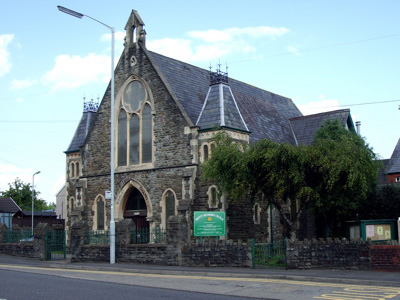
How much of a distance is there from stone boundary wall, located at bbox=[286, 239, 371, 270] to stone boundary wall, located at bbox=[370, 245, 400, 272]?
0.41 m

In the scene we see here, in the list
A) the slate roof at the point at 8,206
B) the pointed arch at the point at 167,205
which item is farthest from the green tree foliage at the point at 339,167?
the slate roof at the point at 8,206

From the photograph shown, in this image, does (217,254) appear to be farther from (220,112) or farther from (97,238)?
(220,112)

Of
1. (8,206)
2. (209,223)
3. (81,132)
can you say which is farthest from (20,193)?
(209,223)

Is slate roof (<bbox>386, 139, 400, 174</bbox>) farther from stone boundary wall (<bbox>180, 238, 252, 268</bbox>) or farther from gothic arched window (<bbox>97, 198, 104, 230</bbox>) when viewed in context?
stone boundary wall (<bbox>180, 238, 252, 268</bbox>)

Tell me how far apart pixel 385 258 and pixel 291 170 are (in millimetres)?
5168

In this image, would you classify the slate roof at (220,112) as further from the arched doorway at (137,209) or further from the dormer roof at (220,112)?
the arched doorway at (137,209)

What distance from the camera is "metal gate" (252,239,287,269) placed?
20.7 meters

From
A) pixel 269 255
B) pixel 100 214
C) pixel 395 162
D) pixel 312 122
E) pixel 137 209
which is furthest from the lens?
pixel 395 162

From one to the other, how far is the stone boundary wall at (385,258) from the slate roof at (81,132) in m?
24.1

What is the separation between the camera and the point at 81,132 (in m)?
39.4

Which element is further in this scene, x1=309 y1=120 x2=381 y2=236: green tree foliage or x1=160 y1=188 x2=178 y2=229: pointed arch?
x1=160 y1=188 x2=178 y2=229: pointed arch

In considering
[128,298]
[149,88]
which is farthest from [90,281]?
[149,88]

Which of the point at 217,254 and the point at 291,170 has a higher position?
the point at 291,170

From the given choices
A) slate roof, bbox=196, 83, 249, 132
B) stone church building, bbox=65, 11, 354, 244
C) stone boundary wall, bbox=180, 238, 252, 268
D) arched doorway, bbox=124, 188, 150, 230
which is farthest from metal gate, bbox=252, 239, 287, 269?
arched doorway, bbox=124, 188, 150, 230
